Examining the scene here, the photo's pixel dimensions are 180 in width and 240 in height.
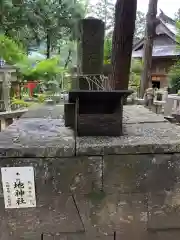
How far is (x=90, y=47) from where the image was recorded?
242cm

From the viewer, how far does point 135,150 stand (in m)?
1.72

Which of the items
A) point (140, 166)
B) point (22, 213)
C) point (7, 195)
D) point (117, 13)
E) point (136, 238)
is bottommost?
point (136, 238)

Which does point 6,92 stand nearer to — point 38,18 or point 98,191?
point 38,18

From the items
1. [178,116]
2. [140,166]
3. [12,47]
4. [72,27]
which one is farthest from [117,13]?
[72,27]

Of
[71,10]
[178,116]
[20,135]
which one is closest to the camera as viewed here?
[20,135]

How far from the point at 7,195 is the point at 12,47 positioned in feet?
26.5

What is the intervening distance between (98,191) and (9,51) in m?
8.23

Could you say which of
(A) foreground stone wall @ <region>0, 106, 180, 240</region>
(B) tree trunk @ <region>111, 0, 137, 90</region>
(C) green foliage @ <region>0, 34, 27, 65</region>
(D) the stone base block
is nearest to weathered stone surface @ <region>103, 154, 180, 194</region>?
(A) foreground stone wall @ <region>0, 106, 180, 240</region>

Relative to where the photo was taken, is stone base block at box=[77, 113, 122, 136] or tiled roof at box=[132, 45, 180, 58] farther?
tiled roof at box=[132, 45, 180, 58]

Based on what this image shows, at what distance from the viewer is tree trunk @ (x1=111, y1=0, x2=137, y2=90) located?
424cm

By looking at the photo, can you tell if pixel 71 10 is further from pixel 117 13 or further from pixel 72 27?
pixel 117 13

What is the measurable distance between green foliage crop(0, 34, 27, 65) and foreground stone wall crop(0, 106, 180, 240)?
24.6ft

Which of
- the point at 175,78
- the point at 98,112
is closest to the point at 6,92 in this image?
the point at 98,112

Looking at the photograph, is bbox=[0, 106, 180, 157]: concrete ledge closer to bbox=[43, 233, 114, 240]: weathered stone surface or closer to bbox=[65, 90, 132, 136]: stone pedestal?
bbox=[65, 90, 132, 136]: stone pedestal
